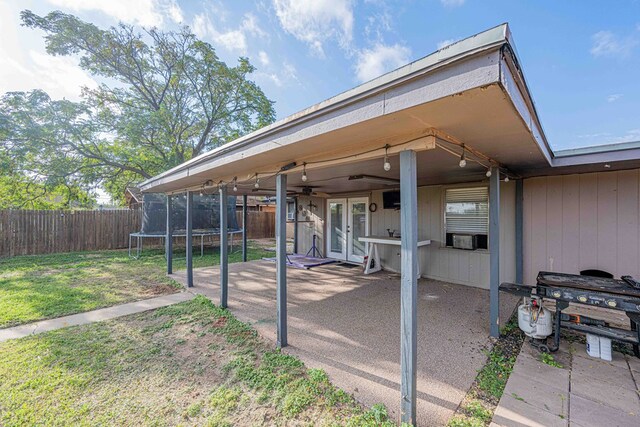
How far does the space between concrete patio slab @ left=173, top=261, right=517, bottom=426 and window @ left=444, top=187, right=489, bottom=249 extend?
3.03ft

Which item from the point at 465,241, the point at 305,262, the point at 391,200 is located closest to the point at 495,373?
the point at 465,241

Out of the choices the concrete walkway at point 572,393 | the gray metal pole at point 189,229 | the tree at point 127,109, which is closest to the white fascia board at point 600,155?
the concrete walkway at point 572,393

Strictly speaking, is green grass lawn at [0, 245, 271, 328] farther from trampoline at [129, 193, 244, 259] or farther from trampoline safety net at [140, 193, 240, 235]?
trampoline safety net at [140, 193, 240, 235]

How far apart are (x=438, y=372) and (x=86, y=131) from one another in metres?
13.9

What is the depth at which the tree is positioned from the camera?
381 inches

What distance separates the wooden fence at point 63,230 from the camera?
26.6 feet

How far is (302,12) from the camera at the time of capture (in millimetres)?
8188

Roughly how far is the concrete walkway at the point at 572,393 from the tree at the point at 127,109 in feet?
42.7

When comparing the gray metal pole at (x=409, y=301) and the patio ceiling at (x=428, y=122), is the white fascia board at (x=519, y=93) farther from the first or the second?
the gray metal pole at (x=409, y=301)

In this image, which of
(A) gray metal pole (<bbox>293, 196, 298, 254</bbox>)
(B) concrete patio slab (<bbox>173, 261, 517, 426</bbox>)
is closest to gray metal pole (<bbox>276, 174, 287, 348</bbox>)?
(B) concrete patio slab (<bbox>173, 261, 517, 426</bbox>)

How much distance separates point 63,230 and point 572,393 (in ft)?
42.0

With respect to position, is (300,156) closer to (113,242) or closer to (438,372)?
(438,372)

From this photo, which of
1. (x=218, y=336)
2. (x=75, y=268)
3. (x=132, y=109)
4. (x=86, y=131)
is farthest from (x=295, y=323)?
(x=132, y=109)

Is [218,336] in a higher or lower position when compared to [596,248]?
lower
